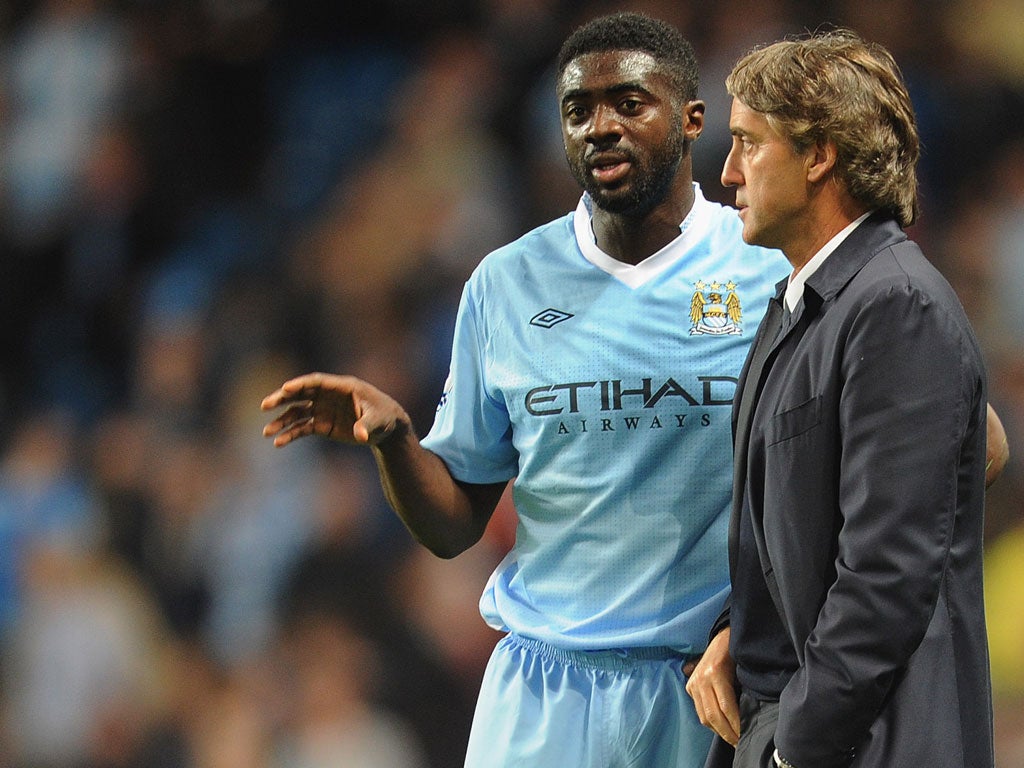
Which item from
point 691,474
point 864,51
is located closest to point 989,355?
point 691,474

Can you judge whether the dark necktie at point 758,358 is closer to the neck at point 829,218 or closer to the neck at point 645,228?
the neck at point 829,218

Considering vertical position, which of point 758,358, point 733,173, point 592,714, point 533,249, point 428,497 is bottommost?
point 592,714

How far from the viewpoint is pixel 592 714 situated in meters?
2.37

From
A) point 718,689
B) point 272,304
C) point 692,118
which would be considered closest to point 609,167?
point 692,118

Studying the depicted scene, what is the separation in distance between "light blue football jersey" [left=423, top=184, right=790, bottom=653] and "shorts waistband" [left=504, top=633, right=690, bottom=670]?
3cm

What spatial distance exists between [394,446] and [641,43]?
2.66ft

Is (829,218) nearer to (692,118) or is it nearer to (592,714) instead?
(692,118)

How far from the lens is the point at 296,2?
555 centimetres

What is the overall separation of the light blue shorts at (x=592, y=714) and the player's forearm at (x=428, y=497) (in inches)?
10.1

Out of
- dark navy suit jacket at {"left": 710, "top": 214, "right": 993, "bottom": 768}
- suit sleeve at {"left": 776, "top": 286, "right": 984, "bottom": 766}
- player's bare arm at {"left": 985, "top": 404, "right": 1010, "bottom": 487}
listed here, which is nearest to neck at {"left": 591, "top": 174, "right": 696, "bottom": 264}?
player's bare arm at {"left": 985, "top": 404, "right": 1010, "bottom": 487}

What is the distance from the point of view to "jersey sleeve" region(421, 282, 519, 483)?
257 cm

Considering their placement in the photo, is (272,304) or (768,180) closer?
(768,180)

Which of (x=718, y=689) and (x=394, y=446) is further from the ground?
(x=394, y=446)

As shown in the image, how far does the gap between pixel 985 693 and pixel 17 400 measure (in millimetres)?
4414
